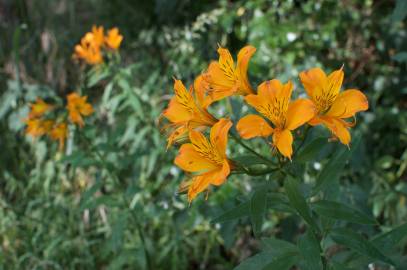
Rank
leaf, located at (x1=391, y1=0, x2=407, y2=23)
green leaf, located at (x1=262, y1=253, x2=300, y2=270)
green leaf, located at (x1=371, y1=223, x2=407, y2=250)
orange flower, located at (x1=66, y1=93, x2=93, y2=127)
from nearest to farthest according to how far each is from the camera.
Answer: green leaf, located at (x1=262, y1=253, x2=300, y2=270)
green leaf, located at (x1=371, y1=223, x2=407, y2=250)
leaf, located at (x1=391, y1=0, x2=407, y2=23)
orange flower, located at (x1=66, y1=93, x2=93, y2=127)

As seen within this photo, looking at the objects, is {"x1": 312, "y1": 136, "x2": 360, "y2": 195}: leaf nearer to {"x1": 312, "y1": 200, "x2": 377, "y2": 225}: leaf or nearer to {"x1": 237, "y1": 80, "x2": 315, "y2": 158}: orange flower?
{"x1": 312, "y1": 200, "x2": 377, "y2": 225}: leaf

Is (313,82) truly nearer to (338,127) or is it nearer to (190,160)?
(338,127)

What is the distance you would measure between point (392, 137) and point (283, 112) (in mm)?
2279

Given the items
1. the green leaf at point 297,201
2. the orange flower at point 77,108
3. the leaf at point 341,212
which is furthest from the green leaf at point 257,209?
the orange flower at point 77,108

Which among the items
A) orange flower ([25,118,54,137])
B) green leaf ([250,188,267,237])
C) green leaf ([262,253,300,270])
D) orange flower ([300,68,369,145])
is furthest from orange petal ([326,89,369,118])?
orange flower ([25,118,54,137])

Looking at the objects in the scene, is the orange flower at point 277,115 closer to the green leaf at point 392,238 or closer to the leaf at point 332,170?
the leaf at point 332,170

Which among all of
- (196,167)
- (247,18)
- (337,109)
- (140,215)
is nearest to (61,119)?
(140,215)

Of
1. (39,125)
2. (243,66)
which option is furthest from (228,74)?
(39,125)

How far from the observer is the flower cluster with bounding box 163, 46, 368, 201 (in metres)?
1.19

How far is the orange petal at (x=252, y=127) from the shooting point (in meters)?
1.17

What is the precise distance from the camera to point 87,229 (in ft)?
10.3

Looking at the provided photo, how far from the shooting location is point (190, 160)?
4.12ft

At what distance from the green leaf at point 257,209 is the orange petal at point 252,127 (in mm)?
174

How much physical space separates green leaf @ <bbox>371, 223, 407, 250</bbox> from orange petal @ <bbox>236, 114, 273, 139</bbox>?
53 centimetres
